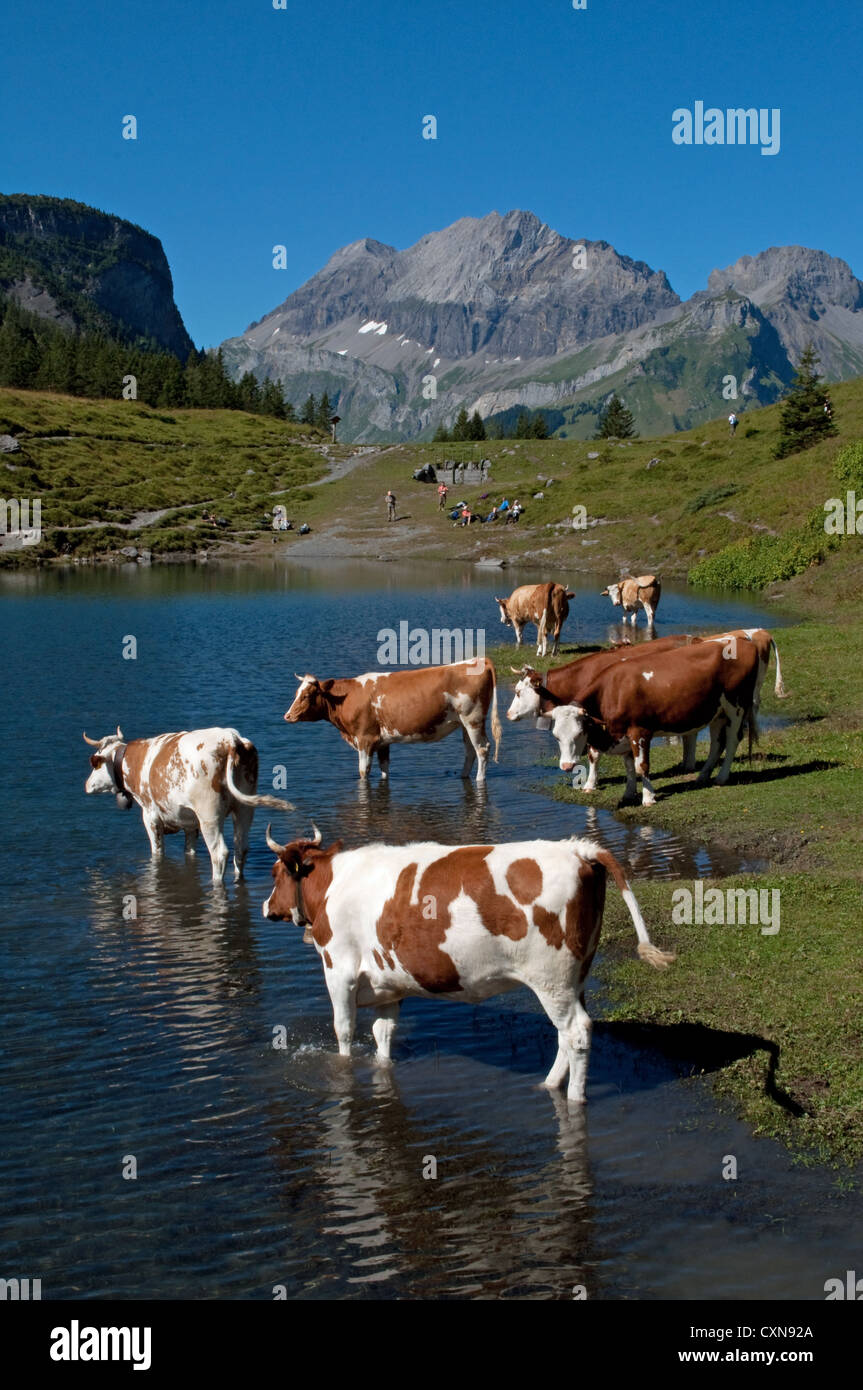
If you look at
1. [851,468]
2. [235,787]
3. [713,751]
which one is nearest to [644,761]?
[713,751]

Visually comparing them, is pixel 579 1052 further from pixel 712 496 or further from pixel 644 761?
pixel 712 496

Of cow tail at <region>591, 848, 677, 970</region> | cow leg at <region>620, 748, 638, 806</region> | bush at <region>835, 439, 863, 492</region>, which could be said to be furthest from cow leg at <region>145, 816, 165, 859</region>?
bush at <region>835, 439, 863, 492</region>

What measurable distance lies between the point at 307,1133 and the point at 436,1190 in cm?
146

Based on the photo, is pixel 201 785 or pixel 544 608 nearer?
pixel 201 785

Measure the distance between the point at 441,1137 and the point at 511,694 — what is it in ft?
71.1

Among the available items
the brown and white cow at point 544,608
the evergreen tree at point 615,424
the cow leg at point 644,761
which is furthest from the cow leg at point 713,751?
the evergreen tree at point 615,424

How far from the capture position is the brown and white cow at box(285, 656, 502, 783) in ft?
77.8

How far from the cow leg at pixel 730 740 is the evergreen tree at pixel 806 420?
195 ft

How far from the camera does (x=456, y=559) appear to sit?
8194 centimetres

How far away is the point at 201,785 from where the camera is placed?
17.2 meters

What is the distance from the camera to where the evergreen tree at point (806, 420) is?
76.8m

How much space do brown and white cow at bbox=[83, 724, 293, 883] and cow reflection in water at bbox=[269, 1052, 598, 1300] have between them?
6160 mm

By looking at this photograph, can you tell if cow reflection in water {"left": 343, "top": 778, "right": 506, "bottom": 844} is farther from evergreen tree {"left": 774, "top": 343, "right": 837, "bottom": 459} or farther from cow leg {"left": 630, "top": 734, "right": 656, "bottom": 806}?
evergreen tree {"left": 774, "top": 343, "right": 837, "bottom": 459}

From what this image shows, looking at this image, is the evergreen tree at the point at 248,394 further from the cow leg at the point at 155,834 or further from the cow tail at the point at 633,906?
the cow tail at the point at 633,906
